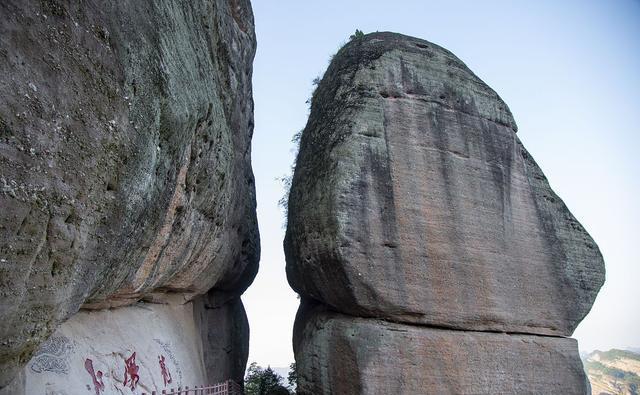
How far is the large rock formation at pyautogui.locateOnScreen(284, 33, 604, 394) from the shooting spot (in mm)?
6777

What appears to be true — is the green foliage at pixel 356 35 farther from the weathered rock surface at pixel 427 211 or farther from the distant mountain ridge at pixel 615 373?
the distant mountain ridge at pixel 615 373

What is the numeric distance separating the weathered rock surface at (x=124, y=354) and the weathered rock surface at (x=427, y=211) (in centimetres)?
226

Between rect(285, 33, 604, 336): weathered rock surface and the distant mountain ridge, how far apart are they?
53940 millimetres

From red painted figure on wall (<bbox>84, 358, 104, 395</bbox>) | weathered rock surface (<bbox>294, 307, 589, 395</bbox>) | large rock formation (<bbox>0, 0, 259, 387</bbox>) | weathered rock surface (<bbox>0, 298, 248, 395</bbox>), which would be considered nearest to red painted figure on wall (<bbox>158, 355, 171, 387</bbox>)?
weathered rock surface (<bbox>0, 298, 248, 395</bbox>)

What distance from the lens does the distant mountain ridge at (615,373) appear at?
5581 centimetres

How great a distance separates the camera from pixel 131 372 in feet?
21.3

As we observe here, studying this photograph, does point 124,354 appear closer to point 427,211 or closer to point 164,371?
point 164,371

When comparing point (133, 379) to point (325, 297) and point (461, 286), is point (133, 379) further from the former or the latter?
point (461, 286)

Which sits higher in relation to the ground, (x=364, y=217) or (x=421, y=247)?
(x=364, y=217)

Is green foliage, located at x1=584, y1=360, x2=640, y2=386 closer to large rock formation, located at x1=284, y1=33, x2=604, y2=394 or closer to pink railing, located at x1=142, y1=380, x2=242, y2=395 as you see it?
large rock formation, located at x1=284, y1=33, x2=604, y2=394

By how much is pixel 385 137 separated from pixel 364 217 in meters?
1.47

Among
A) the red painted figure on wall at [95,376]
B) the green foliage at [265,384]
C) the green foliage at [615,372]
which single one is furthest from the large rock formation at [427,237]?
the green foliage at [615,372]

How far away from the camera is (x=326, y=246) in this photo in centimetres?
697

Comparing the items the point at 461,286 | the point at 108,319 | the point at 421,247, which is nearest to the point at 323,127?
the point at 421,247
